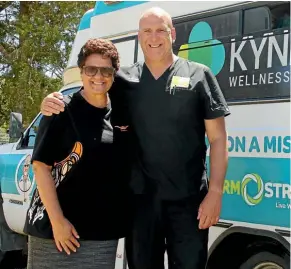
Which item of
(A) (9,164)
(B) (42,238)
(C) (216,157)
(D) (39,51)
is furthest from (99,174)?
(D) (39,51)

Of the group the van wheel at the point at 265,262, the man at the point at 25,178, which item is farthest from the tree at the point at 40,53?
the van wheel at the point at 265,262

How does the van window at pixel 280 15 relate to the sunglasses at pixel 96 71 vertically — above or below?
above

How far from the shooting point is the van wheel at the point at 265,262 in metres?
3.31

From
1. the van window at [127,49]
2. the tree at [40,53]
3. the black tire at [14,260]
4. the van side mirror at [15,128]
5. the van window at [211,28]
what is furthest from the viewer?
the tree at [40,53]

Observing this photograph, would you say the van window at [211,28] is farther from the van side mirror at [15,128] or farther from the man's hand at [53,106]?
the van side mirror at [15,128]

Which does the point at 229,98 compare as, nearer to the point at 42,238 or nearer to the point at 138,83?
the point at 138,83

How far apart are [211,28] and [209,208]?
1575 millimetres

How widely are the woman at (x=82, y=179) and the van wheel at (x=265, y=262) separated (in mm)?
1168

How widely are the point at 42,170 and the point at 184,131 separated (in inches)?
30.7

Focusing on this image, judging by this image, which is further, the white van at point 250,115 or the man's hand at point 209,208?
the white van at point 250,115

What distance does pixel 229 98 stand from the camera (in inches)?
144

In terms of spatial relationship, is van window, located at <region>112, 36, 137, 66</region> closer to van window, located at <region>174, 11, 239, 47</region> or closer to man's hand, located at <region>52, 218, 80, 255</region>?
van window, located at <region>174, 11, 239, 47</region>

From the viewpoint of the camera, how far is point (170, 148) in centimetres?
281

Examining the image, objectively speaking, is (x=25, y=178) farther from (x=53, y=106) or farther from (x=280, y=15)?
(x=280, y=15)
